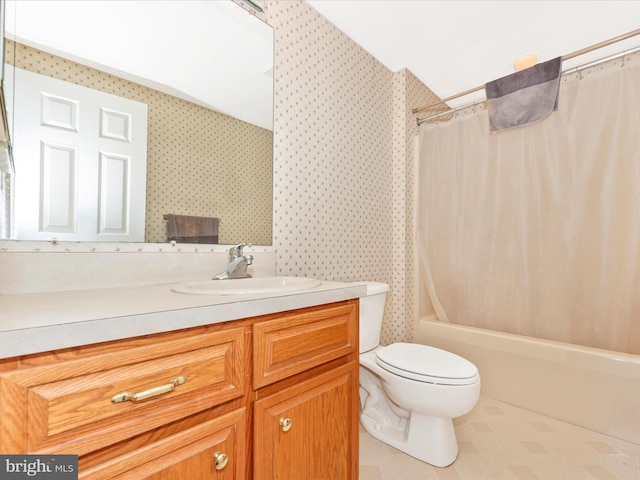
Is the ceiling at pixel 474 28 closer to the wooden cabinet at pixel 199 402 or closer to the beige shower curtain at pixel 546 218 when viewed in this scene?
the beige shower curtain at pixel 546 218

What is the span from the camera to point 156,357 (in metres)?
0.60

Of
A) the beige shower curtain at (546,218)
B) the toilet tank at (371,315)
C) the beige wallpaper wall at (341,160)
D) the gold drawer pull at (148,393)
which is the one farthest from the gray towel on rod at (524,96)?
the gold drawer pull at (148,393)

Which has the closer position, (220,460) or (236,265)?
(220,460)

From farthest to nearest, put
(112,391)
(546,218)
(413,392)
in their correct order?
(546,218)
(413,392)
(112,391)

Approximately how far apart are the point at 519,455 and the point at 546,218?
4.09ft

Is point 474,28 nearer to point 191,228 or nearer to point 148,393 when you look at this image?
point 191,228

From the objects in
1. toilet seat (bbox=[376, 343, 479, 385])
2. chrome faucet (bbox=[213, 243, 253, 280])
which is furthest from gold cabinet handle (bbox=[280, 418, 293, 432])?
toilet seat (bbox=[376, 343, 479, 385])

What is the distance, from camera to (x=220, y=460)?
695mm

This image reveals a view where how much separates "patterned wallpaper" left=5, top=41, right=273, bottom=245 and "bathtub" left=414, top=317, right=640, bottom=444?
5.16 feet

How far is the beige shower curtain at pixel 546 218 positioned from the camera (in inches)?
62.3

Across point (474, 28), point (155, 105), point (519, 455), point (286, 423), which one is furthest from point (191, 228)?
point (474, 28)

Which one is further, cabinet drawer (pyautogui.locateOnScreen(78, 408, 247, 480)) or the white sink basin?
the white sink basin

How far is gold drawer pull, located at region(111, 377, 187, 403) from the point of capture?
1.83 ft

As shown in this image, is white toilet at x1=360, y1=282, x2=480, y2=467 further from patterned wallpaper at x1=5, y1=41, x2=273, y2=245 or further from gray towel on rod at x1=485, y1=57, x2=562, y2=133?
gray towel on rod at x1=485, y1=57, x2=562, y2=133
